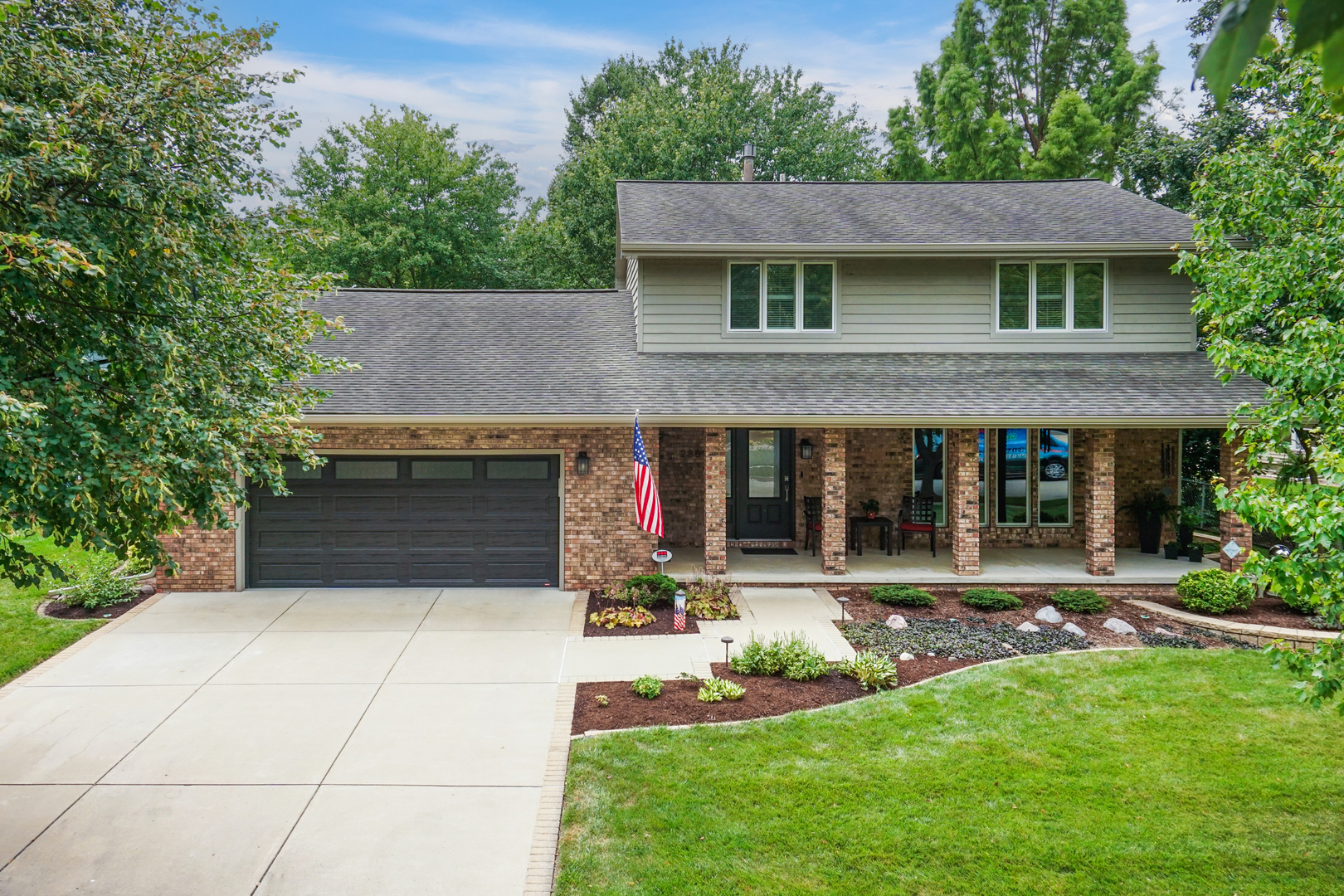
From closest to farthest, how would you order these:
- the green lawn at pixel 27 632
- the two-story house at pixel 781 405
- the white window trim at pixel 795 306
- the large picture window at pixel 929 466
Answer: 1. the green lawn at pixel 27 632
2. the two-story house at pixel 781 405
3. the white window trim at pixel 795 306
4. the large picture window at pixel 929 466

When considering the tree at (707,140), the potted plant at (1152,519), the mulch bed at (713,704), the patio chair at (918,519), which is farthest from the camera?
the tree at (707,140)

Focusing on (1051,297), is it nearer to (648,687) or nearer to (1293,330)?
(1293,330)

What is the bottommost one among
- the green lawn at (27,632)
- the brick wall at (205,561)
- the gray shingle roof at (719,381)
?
the green lawn at (27,632)

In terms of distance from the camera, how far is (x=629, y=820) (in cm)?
544

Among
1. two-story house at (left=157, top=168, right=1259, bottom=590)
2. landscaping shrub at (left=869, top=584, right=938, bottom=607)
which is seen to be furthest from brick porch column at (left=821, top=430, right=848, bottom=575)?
landscaping shrub at (left=869, top=584, right=938, bottom=607)

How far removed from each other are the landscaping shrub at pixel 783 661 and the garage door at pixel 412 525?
14.6ft

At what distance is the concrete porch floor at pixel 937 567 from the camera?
38.7 ft

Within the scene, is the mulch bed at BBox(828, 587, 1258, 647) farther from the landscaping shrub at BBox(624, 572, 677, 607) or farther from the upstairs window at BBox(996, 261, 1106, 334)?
the upstairs window at BBox(996, 261, 1106, 334)

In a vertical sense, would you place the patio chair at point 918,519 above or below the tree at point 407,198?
below

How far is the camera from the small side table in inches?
536

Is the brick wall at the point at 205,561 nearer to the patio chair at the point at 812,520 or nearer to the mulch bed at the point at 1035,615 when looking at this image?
the mulch bed at the point at 1035,615

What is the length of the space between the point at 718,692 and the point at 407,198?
25.1 m

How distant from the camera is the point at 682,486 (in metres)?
14.4

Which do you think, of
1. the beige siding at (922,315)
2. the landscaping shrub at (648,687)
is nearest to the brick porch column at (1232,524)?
the beige siding at (922,315)
